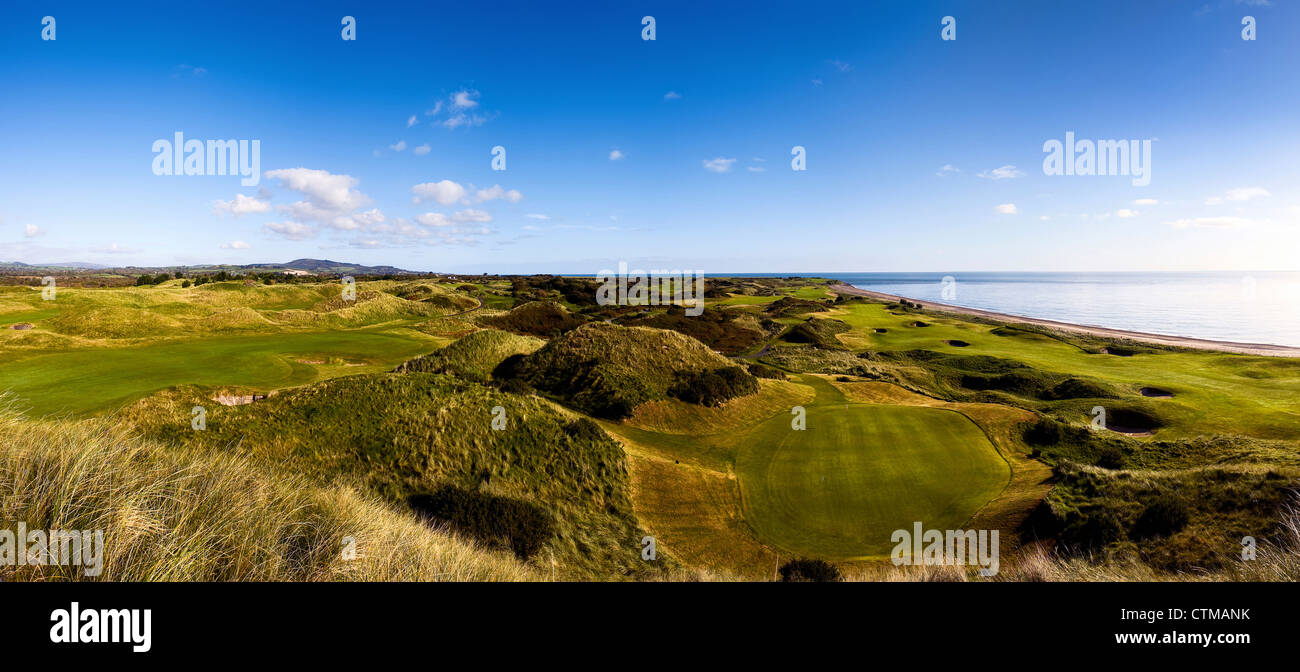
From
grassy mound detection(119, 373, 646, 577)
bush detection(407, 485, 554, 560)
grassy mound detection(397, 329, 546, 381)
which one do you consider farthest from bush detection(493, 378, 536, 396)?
bush detection(407, 485, 554, 560)

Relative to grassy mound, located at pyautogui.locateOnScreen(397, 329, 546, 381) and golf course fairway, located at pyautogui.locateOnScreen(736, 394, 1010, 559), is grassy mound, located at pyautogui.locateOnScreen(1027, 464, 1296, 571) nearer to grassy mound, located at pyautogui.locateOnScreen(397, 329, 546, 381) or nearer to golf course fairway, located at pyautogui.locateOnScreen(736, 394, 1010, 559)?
golf course fairway, located at pyautogui.locateOnScreen(736, 394, 1010, 559)

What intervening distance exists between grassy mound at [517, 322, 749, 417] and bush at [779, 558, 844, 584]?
13867 millimetres

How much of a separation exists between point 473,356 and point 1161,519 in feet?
118

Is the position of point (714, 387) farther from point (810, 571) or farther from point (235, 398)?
point (235, 398)

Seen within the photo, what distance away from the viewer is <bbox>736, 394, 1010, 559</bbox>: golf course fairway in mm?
15711

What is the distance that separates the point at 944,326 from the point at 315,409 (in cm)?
7679

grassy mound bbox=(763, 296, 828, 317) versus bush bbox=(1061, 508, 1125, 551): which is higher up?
grassy mound bbox=(763, 296, 828, 317)

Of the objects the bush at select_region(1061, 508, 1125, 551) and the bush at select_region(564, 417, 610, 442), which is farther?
the bush at select_region(564, 417, 610, 442)

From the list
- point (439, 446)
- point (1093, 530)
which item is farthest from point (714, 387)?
point (1093, 530)

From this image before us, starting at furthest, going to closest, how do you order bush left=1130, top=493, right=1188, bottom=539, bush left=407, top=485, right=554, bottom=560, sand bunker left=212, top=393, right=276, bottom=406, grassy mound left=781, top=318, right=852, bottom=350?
grassy mound left=781, top=318, right=852, bottom=350, sand bunker left=212, top=393, right=276, bottom=406, bush left=407, top=485, right=554, bottom=560, bush left=1130, top=493, right=1188, bottom=539

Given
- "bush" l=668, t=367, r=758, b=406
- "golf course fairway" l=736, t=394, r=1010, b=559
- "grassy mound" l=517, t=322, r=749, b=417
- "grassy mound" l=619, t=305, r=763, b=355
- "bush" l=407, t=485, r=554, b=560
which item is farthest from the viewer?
"grassy mound" l=619, t=305, r=763, b=355

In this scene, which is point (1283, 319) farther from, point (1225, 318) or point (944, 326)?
point (944, 326)

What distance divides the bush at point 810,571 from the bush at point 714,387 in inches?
573
